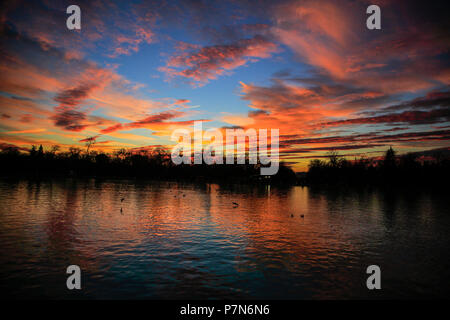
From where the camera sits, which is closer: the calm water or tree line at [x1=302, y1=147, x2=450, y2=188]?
the calm water

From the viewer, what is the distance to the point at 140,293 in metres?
10.6

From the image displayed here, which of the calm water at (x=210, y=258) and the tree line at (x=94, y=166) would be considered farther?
the tree line at (x=94, y=166)

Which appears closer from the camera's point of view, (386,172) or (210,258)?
(210,258)

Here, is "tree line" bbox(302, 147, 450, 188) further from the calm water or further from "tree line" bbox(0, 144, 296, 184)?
the calm water

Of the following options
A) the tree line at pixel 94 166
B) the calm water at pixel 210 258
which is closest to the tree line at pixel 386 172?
the tree line at pixel 94 166

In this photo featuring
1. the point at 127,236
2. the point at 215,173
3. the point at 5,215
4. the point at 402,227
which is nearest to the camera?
the point at 127,236

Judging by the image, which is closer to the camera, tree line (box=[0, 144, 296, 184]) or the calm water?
the calm water

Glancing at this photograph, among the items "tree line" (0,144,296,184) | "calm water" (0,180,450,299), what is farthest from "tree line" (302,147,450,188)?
"calm water" (0,180,450,299)

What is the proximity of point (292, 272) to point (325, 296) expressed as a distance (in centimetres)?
264

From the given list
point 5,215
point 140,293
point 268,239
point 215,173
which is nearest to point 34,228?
point 5,215

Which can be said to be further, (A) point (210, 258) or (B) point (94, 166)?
(B) point (94, 166)

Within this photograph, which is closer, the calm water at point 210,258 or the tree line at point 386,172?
the calm water at point 210,258

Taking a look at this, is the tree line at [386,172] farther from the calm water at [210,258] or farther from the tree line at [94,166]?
the calm water at [210,258]
